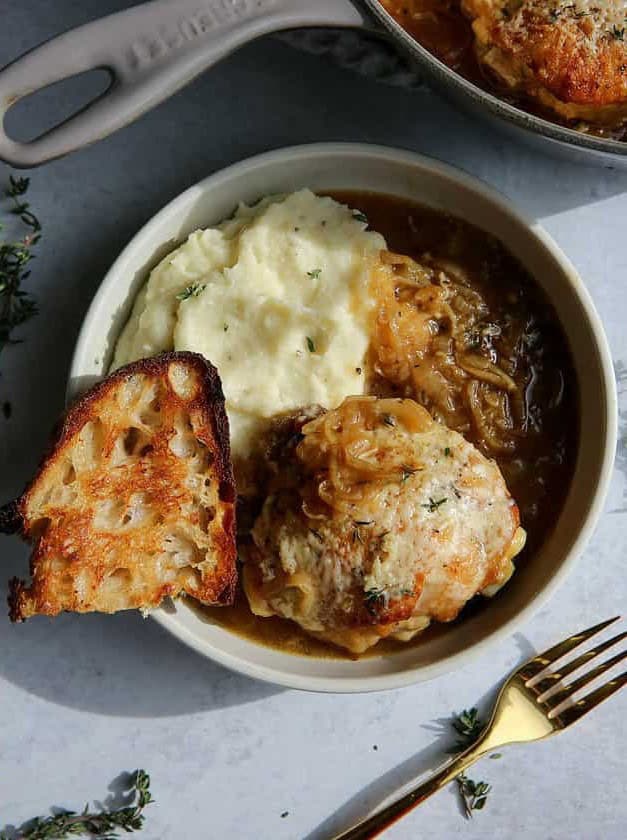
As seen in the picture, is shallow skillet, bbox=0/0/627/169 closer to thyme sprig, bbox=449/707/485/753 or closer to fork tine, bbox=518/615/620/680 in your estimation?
fork tine, bbox=518/615/620/680

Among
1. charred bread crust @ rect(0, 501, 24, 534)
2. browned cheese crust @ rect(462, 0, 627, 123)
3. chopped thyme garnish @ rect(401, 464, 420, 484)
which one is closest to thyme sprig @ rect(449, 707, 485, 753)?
chopped thyme garnish @ rect(401, 464, 420, 484)

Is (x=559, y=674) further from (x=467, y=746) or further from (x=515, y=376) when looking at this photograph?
(x=515, y=376)

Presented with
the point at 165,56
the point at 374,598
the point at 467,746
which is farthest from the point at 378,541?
the point at 165,56

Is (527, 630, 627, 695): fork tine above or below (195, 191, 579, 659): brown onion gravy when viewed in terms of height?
below

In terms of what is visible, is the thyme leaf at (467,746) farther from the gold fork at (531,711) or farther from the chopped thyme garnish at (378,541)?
the chopped thyme garnish at (378,541)

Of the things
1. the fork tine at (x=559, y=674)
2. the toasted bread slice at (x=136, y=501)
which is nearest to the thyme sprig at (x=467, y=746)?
the fork tine at (x=559, y=674)

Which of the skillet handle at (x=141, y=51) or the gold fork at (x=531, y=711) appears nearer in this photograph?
the skillet handle at (x=141, y=51)

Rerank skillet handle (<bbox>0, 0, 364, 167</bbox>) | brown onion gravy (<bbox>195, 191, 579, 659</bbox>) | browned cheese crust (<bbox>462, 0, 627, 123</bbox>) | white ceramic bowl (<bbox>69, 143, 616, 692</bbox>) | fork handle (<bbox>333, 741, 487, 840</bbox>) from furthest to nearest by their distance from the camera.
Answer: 1. fork handle (<bbox>333, 741, 487, 840</bbox>)
2. brown onion gravy (<bbox>195, 191, 579, 659</bbox>)
3. white ceramic bowl (<bbox>69, 143, 616, 692</bbox>)
4. browned cheese crust (<bbox>462, 0, 627, 123</bbox>)
5. skillet handle (<bbox>0, 0, 364, 167</bbox>)
